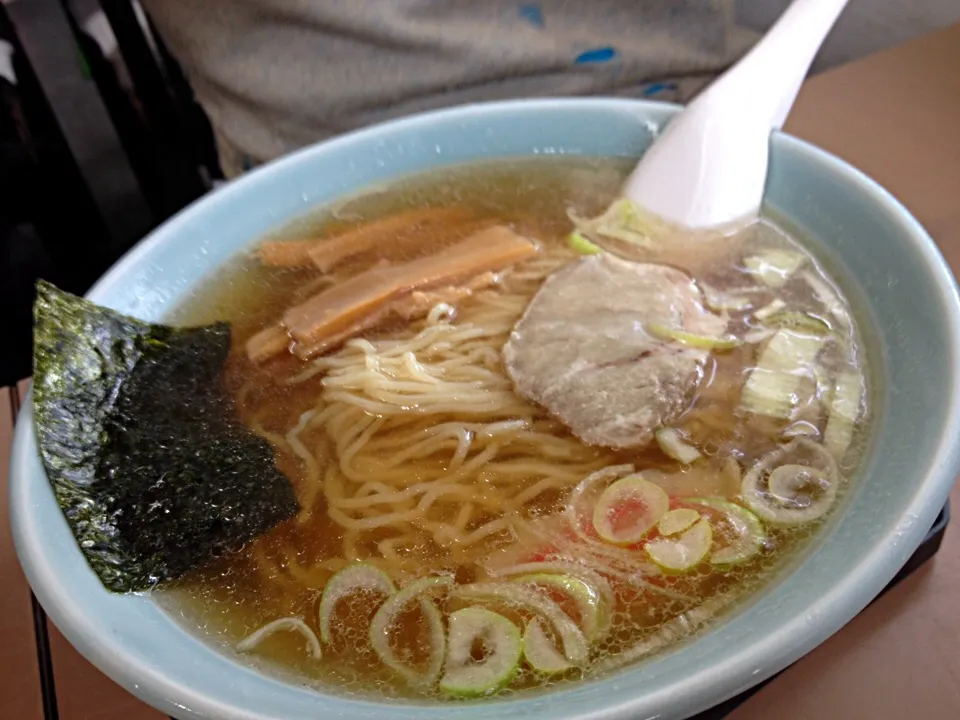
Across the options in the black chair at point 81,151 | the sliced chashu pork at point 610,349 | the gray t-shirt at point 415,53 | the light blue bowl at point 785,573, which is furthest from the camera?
the black chair at point 81,151

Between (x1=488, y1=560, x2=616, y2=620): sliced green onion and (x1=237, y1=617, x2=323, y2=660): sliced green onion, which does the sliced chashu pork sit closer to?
(x1=488, y1=560, x2=616, y2=620): sliced green onion

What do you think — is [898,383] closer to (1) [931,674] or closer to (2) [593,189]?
(1) [931,674]

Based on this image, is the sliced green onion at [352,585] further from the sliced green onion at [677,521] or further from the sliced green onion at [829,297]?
the sliced green onion at [829,297]

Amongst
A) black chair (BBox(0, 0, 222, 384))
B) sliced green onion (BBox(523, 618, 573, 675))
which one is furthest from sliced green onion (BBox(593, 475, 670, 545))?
black chair (BBox(0, 0, 222, 384))

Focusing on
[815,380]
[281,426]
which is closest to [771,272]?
[815,380]

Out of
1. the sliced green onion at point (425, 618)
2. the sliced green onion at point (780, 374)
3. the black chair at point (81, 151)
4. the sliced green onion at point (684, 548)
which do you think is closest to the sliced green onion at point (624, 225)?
the sliced green onion at point (780, 374)

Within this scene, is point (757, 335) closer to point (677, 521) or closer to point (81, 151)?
point (677, 521)

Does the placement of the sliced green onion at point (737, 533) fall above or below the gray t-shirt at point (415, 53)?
below

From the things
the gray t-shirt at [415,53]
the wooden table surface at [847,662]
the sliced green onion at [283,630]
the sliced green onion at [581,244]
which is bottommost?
the wooden table surface at [847,662]
